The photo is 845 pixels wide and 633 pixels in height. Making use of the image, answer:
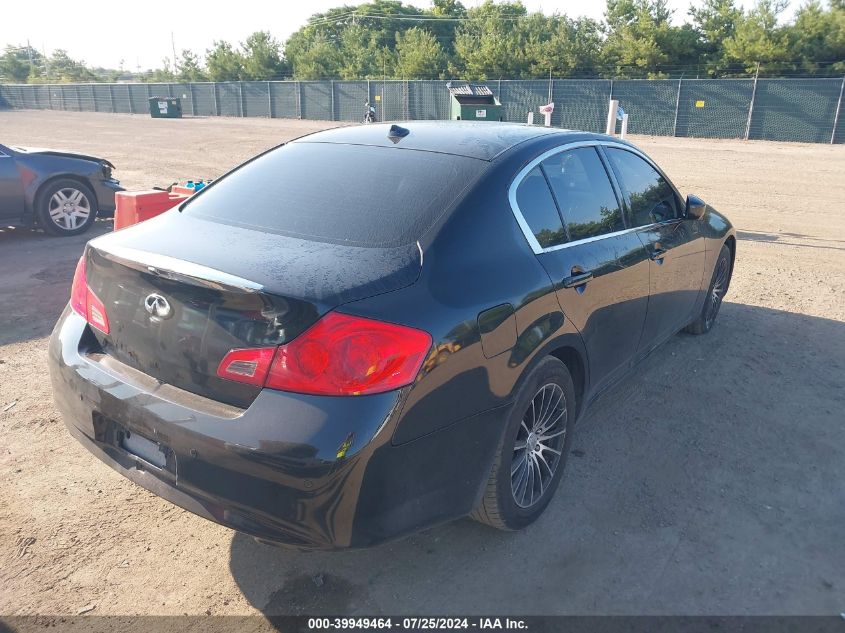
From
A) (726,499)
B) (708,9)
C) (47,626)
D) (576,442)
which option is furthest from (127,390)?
(708,9)

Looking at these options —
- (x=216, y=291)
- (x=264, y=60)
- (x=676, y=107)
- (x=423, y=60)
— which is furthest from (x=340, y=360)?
(x=264, y=60)

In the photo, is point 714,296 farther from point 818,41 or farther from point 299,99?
point 299,99

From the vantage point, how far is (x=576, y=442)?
3.90 meters

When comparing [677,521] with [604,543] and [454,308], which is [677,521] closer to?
[604,543]

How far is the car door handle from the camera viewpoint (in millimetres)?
3113

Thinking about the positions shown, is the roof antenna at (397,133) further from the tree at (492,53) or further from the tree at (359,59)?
the tree at (359,59)

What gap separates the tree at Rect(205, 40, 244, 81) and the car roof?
198ft

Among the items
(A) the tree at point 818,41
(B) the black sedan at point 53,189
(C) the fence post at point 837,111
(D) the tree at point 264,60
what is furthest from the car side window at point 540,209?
(D) the tree at point 264,60

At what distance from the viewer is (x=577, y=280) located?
3188mm

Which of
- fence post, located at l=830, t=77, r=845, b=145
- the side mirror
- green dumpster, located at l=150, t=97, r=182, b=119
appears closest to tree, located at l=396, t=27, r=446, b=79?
green dumpster, located at l=150, t=97, r=182, b=119

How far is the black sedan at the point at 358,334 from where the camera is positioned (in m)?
2.25

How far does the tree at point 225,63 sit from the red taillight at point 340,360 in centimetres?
6205

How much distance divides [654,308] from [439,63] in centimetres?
4551

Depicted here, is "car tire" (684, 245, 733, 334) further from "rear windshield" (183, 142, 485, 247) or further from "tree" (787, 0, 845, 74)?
"tree" (787, 0, 845, 74)
